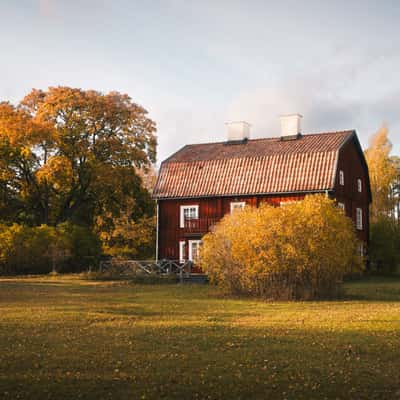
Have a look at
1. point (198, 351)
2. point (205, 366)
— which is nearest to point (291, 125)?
point (198, 351)

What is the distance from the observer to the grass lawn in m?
8.44

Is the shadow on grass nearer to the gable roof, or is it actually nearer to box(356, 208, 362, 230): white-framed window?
the gable roof

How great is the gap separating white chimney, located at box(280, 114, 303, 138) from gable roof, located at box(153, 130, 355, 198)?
20.4 inches

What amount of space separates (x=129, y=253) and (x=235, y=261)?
27289 mm

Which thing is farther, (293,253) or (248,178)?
(248,178)

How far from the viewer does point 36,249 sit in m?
38.2

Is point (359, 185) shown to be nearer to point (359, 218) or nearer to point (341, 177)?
point (359, 218)

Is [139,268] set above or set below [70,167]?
below

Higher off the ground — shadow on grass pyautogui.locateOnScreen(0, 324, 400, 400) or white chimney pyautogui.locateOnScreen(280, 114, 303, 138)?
white chimney pyautogui.locateOnScreen(280, 114, 303, 138)

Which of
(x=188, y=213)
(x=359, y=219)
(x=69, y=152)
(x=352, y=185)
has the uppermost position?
(x=69, y=152)

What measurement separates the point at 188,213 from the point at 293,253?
61.8 feet

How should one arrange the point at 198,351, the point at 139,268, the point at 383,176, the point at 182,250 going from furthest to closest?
the point at 383,176 < the point at 182,250 < the point at 139,268 < the point at 198,351

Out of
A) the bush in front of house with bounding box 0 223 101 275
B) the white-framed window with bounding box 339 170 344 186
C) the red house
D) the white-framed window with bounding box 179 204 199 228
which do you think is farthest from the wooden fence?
the white-framed window with bounding box 339 170 344 186

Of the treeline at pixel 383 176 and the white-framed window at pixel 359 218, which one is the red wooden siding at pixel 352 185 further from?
the treeline at pixel 383 176
